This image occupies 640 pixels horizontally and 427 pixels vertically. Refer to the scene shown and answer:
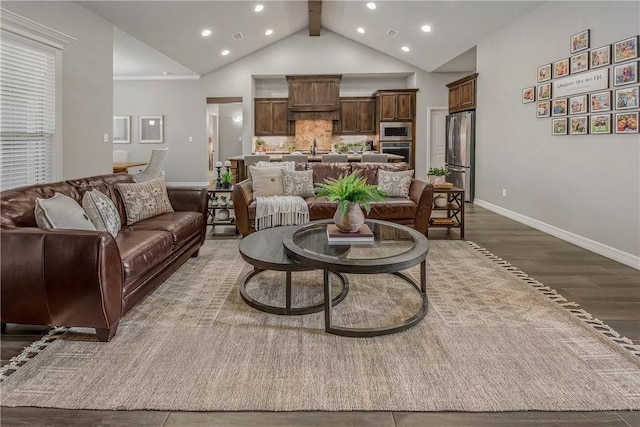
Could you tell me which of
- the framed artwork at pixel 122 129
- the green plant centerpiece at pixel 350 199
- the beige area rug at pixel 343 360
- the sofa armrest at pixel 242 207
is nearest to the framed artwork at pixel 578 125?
the beige area rug at pixel 343 360

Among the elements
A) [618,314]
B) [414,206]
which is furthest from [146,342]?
[414,206]

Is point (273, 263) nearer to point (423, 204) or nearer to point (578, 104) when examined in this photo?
point (423, 204)

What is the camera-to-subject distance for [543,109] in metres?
5.67

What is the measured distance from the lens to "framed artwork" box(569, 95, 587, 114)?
15.7 feet

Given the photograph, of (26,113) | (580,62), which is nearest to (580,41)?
(580,62)

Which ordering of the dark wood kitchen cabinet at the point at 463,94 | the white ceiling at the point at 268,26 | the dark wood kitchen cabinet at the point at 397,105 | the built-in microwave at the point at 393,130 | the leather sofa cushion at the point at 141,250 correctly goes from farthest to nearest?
the built-in microwave at the point at 393,130
the dark wood kitchen cabinet at the point at 397,105
the dark wood kitchen cabinet at the point at 463,94
the white ceiling at the point at 268,26
the leather sofa cushion at the point at 141,250

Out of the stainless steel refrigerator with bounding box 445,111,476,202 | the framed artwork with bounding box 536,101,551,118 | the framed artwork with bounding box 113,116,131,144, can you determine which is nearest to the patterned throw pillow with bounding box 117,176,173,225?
the framed artwork with bounding box 536,101,551,118

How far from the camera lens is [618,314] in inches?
115

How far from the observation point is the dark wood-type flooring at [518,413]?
69.9 inches

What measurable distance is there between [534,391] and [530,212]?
4.58 meters

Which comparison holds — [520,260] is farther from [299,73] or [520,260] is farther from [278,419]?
[299,73]

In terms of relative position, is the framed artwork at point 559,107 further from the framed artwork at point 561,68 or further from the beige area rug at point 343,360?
the beige area rug at point 343,360

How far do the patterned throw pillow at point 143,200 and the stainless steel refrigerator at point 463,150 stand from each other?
578 centimetres

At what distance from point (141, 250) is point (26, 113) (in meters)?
2.92
